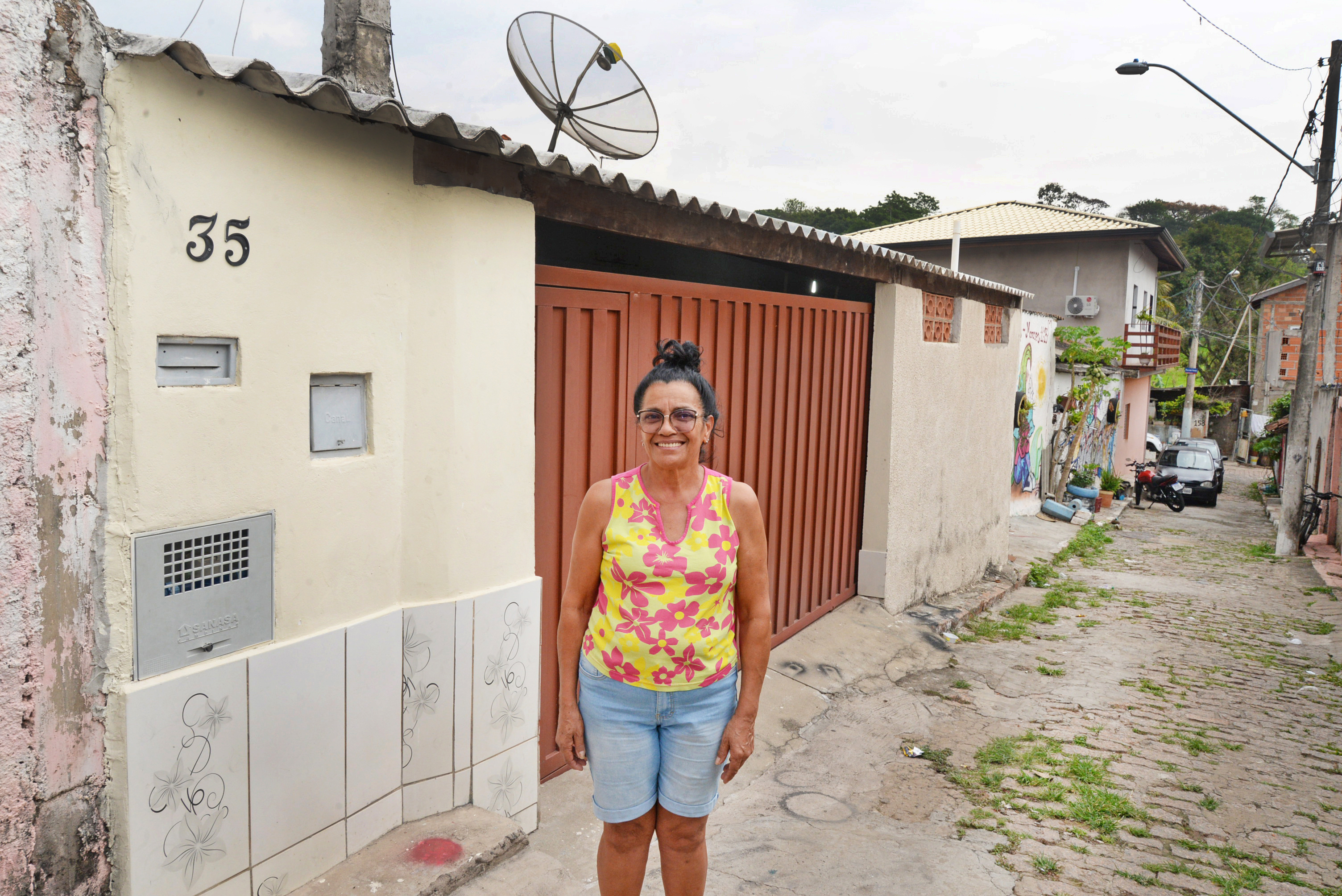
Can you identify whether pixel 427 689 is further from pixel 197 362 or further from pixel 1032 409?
pixel 1032 409

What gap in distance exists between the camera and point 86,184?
7.50ft

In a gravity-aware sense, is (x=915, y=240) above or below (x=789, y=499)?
above

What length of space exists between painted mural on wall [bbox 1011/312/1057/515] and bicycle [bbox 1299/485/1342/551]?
4.07 m

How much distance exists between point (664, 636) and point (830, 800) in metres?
2.53

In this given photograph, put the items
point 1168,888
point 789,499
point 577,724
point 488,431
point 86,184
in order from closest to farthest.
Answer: point 86,184, point 577,724, point 488,431, point 1168,888, point 789,499

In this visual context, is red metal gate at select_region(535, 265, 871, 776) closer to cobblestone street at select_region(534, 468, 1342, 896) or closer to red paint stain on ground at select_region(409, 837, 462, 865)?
cobblestone street at select_region(534, 468, 1342, 896)

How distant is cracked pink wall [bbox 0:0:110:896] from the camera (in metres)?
2.16

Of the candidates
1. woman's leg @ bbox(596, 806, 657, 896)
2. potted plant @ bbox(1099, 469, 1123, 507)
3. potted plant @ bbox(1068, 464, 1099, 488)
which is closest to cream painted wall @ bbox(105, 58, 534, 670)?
woman's leg @ bbox(596, 806, 657, 896)

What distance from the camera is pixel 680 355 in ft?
9.00

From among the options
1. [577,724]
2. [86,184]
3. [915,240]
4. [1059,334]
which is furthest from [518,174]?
[915,240]

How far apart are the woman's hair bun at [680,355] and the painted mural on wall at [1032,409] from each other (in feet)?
42.4

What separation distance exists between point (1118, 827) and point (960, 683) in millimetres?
2326

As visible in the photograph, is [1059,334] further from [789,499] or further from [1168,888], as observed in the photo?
[1168,888]

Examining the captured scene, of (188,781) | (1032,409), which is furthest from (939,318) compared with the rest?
(1032,409)
